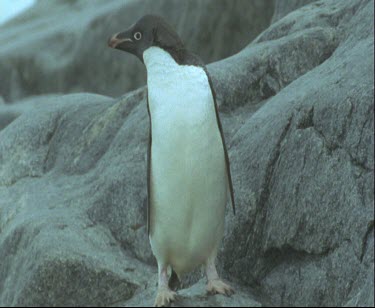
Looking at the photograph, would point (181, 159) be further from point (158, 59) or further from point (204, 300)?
point (204, 300)

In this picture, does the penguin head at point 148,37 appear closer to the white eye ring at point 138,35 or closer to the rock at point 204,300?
the white eye ring at point 138,35

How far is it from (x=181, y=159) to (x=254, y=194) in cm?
76

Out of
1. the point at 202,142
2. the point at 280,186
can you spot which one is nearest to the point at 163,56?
the point at 202,142

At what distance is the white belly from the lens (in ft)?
13.8

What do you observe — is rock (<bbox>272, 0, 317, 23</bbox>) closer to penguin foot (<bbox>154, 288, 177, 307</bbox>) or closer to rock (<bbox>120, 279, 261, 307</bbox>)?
rock (<bbox>120, 279, 261, 307</bbox>)

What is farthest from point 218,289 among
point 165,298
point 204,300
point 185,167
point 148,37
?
point 148,37

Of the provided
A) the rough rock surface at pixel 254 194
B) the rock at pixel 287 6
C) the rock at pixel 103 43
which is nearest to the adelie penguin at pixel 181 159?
the rough rock surface at pixel 254 194

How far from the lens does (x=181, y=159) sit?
4.21 metres

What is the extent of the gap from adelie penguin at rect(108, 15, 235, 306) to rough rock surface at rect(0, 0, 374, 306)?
225mm

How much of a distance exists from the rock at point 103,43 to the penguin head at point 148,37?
6.31m

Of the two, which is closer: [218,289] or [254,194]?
[218,289]

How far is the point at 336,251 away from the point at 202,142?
76 cm

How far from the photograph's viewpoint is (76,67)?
486 inches

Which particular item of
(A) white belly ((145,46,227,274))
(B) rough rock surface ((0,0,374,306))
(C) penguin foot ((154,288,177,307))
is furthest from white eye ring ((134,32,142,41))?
(C) penguin foot ((154,288,177,307))
